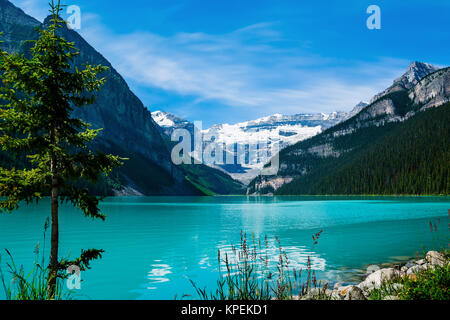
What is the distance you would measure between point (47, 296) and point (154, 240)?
103 feet

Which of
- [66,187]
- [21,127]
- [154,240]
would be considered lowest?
[154,240]

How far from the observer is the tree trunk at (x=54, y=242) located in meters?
8.58

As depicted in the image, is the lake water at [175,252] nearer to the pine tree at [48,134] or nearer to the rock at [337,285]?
the rock at [337,285]

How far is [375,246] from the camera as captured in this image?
3294cm

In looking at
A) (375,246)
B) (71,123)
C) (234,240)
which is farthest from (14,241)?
(375,246)

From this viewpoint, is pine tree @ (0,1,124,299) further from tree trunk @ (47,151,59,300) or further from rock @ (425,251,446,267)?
rock @ (425,251,446,267)

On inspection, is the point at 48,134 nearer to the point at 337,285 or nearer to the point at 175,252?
the point at 337,285

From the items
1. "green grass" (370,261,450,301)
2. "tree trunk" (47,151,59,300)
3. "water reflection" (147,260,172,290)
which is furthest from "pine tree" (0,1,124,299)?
"water reflection" (147,260,172,290)

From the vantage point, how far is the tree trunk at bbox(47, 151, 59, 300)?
338 inches

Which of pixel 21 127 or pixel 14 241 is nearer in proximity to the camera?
pixel 21 127

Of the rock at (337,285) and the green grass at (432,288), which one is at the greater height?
the green grass at (432,288)

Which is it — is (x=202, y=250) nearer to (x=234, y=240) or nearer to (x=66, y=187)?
(x=234, y=240)

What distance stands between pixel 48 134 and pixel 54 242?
3.34 meters

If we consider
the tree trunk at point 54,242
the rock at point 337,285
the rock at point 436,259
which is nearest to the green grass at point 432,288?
the rock at point 436,259
